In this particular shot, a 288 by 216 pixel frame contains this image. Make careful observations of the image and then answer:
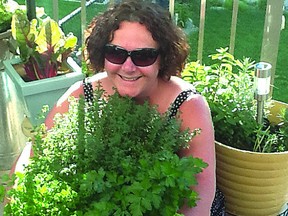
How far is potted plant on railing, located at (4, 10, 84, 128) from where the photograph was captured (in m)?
2.40

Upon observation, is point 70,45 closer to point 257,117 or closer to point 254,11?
point 257,117

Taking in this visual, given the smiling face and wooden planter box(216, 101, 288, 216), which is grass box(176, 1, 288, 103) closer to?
wooden planter box(216, 101, 288, 216)

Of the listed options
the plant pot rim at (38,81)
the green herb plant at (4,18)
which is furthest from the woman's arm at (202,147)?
the green herb plant at (4,18)

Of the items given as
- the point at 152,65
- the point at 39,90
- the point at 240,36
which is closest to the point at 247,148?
the point at 152,65

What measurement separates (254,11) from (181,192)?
10.6 feet

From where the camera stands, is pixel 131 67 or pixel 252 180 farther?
pixel 252 180

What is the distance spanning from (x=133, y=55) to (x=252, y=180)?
2.00 feet

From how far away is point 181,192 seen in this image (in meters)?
1.56

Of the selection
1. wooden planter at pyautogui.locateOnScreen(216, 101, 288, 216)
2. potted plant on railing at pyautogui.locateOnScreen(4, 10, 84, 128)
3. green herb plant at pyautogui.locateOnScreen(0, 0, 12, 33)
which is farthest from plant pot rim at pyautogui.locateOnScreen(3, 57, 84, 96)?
wooden planter at pyautogui.locateOnScreen(216, 101, 288, 216)

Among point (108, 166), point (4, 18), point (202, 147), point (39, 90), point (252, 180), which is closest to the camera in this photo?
point (108, 166)

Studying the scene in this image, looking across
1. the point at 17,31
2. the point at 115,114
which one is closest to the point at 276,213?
the point at 115,114

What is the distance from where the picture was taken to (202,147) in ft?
6.06

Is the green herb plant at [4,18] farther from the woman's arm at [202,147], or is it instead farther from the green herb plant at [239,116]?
the woman's arm at [202,147]

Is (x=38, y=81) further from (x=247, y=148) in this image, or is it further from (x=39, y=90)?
(x=247, y=148)
